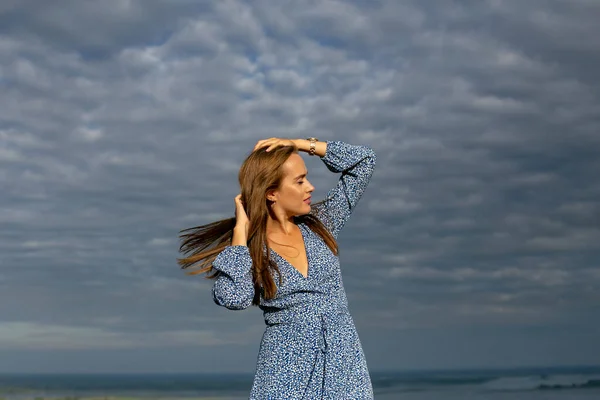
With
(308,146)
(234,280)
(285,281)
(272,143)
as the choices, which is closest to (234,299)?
(234,280)

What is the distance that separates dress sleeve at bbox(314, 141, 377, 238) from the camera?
14.1 feet

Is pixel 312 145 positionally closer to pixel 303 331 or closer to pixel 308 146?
pixel 308 146

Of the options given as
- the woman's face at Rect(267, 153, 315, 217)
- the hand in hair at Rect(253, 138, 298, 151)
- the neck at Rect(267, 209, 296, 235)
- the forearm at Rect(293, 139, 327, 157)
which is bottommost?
the neck at Rect(267, 209, 296, 235)

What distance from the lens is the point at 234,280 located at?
3.85 meters

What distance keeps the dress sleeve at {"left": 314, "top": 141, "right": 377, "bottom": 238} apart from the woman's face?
30 centimetres

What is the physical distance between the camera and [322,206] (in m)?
4.35

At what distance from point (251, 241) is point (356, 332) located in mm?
611

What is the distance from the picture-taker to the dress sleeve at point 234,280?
12.6 feet

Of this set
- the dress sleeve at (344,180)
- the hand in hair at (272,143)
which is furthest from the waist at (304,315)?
the hand in hair at (272,143)

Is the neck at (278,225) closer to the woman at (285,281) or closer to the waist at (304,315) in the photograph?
the woman at (285,281)

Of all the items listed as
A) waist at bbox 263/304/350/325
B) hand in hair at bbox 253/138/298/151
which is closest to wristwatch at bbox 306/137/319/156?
hand in hair at bbox 253/138/298/151

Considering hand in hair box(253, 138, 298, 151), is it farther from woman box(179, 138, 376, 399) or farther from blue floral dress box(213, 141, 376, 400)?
blue floral dress box(213, 141, 376, 400)

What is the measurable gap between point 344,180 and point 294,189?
17.3 inches

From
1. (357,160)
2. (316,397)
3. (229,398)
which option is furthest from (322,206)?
(229,398)
